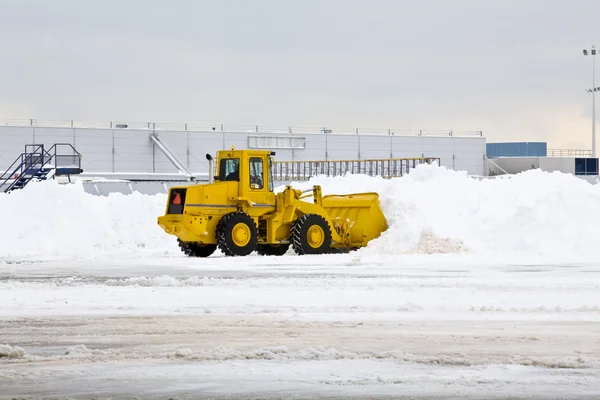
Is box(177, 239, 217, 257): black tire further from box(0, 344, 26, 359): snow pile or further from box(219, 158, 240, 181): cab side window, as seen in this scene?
box(0, 344, 26, 359): snow pile

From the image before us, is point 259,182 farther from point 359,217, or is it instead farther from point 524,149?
point 524,149

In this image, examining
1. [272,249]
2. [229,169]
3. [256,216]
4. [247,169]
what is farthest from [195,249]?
[247,169]

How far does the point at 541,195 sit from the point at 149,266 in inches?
425

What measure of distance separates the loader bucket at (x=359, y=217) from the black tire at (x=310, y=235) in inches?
37.0

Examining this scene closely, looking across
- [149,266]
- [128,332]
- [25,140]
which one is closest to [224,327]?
[128,332]

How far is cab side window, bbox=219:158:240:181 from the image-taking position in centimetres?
2605

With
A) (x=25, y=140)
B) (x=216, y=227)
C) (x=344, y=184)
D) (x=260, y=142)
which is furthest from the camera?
(x=260, y=142)

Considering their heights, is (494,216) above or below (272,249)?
above

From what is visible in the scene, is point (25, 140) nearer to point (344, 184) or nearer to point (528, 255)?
point (344, 184)

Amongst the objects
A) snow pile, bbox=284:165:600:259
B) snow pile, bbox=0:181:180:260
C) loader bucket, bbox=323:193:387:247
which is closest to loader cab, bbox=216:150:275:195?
loader bucket, bbox=323:193:387:247

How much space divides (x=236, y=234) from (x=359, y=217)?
3.60m

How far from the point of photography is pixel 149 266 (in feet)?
75.4

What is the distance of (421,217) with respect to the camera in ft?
89.9

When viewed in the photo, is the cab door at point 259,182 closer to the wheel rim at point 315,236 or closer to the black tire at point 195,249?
the wheel rim at point 315,236
